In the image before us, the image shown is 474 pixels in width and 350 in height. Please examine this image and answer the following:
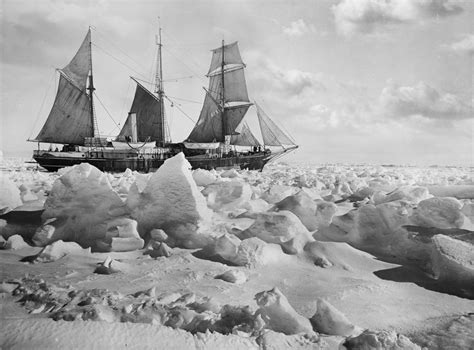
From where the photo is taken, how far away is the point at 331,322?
1644 mm

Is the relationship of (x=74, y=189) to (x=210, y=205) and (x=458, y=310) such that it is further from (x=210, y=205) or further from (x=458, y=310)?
(x=458, y=310)

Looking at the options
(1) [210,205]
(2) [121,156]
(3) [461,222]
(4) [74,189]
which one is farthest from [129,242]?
(2) [121,156]

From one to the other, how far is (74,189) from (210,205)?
1.59 metres

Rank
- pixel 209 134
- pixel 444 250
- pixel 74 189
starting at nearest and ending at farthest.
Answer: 1. pixel 444 250
2. pixel 74 189
3. pixel 209 134

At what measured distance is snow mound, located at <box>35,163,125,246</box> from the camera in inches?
126

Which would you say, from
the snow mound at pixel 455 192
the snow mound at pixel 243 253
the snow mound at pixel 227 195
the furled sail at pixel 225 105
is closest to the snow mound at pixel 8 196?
the snow mound at pixel 227 195

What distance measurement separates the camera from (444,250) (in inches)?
86.4

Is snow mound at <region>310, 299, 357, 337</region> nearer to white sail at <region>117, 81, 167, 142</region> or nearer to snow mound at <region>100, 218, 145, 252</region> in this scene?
snow mound at <region>100, 218, 145, 252</region>

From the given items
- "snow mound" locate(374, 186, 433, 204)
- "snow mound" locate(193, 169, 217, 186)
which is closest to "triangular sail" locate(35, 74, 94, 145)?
"snow mound" locate(193, 169, 217, 186)

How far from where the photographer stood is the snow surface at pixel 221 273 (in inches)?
60.3

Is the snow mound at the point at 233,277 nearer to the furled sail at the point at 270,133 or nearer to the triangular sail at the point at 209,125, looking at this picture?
the furled sail at the point at 270,133

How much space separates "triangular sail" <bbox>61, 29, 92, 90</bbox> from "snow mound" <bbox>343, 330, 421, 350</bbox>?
4596 centimetres

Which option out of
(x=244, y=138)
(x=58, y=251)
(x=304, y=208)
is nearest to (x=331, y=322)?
(x=304, y=208)

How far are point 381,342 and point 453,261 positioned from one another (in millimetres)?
973
